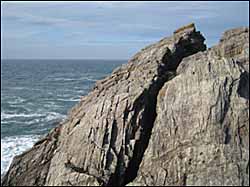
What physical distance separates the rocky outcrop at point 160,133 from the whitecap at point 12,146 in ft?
41.7

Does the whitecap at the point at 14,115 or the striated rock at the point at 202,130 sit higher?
the whitecap at the point at 14,115

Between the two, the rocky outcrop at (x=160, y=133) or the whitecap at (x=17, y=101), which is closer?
the rocky outcrop at (x=160, y=133)

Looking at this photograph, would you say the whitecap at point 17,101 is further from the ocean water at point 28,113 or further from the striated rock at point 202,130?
the striated rock at point 202,130

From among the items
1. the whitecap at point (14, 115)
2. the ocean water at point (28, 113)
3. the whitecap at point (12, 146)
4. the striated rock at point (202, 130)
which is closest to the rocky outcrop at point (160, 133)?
the striated rock at point (202, 130)

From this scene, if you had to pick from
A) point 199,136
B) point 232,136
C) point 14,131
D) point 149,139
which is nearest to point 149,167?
point 149,139

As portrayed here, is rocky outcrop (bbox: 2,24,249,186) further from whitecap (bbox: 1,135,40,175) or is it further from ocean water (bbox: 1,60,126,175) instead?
ocean water (bbox: 1,60,126,175)

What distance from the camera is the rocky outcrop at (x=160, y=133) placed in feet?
49.7

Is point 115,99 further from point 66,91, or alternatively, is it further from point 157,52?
point 66,91

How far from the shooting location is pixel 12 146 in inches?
1362

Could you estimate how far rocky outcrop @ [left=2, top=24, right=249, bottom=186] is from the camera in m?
15.1

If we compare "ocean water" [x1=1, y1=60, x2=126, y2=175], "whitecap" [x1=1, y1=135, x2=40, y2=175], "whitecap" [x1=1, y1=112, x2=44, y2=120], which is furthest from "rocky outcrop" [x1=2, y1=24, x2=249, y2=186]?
"whitecap" [x1=1, y1=112, x2=44, y2=120]

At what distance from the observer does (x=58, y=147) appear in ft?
57.4

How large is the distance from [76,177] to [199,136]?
488 centimetres

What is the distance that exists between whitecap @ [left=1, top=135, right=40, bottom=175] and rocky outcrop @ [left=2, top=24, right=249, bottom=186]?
41.7ft
